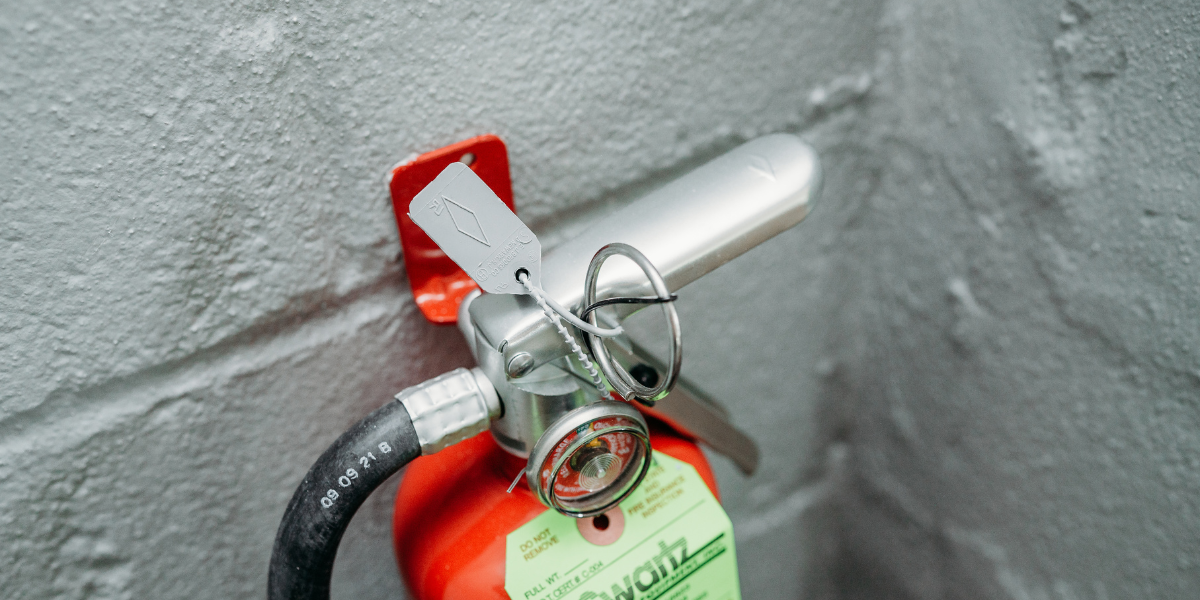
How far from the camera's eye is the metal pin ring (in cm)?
31

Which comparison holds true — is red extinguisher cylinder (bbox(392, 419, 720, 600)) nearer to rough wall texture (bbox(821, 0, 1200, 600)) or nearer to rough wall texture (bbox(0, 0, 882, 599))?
rough wall texture (bbox(0, 0, 882, 599))

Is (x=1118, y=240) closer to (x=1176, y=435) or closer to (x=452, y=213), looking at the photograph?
(x=1176, y=435)

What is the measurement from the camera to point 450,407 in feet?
1.20

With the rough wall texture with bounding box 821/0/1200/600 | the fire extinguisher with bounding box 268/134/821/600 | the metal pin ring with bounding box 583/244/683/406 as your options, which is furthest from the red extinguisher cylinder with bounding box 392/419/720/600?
the rough wall texture with bounding box 821/0/1200/600

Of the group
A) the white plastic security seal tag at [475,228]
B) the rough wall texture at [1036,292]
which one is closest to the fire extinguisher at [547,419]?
the white plastic security seal tag at [475,228]

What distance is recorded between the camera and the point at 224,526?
1.46 ft

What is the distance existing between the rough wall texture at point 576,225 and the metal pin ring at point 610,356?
0.15 m

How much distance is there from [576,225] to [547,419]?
165mm

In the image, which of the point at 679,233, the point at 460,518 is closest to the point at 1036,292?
the point at 679,233

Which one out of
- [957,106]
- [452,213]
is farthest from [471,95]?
[957,106]

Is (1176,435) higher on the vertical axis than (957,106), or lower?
lower

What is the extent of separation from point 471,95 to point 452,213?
0.33 feet

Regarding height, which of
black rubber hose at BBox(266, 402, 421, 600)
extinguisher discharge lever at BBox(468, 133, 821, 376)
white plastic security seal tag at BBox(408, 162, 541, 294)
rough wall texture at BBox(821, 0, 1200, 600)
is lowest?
rough wall texture at BBox(821, 0, 1200, 600)

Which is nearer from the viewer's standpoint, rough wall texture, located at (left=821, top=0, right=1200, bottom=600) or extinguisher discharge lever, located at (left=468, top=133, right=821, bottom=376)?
extinguisher discharge lever, located at (left=468, top=133, right=821, bottom=376)
